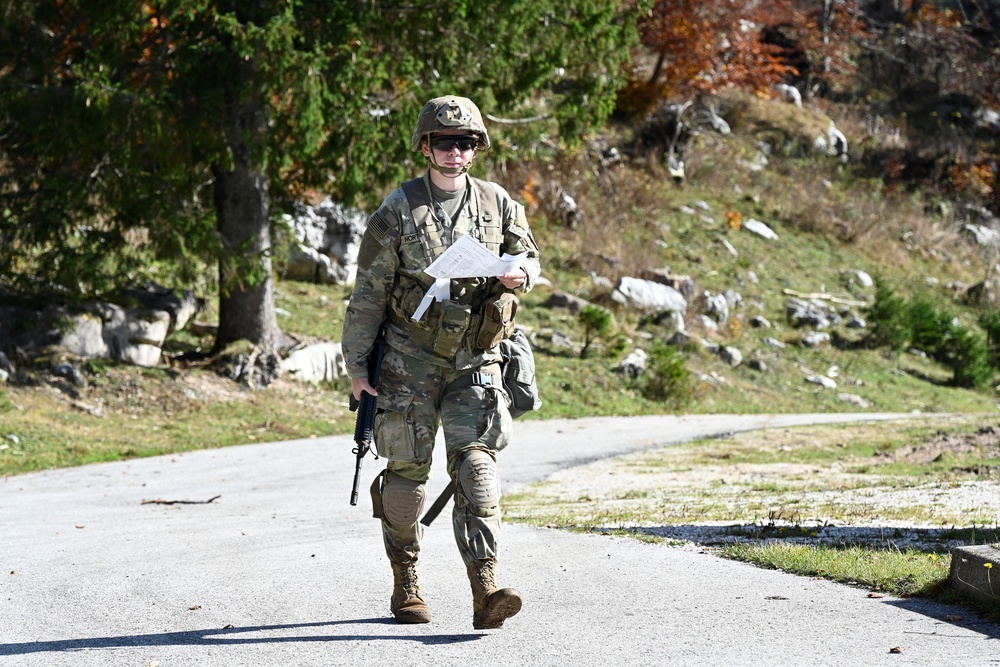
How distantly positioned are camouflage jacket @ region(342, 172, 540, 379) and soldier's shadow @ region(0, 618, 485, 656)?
104 cm

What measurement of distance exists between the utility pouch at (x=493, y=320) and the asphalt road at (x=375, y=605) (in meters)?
1.13

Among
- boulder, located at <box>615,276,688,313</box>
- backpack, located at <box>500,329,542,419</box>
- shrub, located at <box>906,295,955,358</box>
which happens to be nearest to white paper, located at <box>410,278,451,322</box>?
backpack, located at <box>500,329,542,419</box>

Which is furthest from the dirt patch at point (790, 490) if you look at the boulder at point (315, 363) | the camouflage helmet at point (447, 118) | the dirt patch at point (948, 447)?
the boulder at point (315, 363)

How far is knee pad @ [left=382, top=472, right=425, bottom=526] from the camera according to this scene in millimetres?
4980

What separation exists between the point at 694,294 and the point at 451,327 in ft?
63.6

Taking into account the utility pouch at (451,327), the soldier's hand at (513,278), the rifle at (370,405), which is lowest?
the rifle at (370,405)

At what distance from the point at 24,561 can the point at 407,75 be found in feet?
30.1

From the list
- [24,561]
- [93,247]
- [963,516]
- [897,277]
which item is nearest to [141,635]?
[24,561]

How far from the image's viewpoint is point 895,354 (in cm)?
2361

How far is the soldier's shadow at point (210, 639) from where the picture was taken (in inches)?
182

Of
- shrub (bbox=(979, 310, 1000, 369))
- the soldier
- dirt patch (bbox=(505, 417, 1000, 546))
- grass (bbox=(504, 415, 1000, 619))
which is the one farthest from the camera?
shrub (bbox=(979, 310, 1000, 369))

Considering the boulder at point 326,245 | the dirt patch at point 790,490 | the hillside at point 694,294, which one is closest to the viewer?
the dirt patch at point 790,490

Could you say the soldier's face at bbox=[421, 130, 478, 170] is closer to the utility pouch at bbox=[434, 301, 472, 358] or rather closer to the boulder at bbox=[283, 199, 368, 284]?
the utility pouch at bbox=[434, 301, 472, 358]

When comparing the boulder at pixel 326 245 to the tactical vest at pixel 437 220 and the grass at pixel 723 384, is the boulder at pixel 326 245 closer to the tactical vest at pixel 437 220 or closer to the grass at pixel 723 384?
the grass at pixel 723 384
